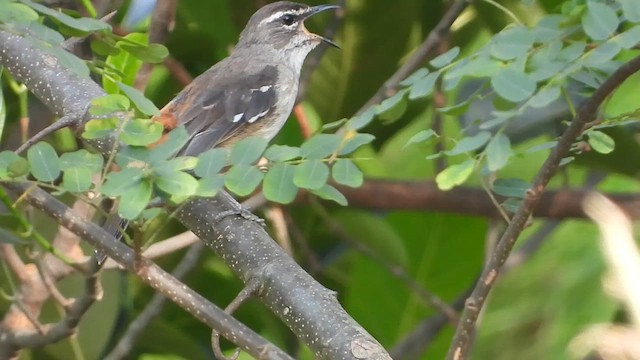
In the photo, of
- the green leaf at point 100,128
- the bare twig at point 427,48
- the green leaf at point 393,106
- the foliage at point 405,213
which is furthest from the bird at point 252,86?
the green leaf at point 100,128

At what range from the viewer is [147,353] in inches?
161

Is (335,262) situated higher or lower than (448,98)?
lower

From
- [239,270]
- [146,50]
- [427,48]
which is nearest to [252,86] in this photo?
[427,48]

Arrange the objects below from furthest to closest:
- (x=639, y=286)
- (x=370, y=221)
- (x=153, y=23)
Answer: (x=370, y=221) < (x=153, y=23) < (x=639, y=286)

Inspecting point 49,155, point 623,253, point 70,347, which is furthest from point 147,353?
point 623,253

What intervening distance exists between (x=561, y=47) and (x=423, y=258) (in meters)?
2.26

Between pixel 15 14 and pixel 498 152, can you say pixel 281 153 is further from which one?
pixel 15 14

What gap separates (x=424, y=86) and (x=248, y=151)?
0.43m

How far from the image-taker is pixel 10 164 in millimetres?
2162

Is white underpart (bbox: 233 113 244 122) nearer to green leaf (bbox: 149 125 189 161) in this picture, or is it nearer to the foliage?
the foliage

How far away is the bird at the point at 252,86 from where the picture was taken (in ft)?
11.7

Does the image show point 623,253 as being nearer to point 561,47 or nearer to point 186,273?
point 561,47

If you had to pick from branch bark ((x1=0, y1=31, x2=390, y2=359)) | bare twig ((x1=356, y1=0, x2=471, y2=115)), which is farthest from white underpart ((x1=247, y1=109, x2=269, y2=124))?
branch bark ((x1=0, y1=31, x2=390, y2=359))

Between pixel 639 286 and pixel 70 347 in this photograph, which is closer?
pixel 639 286
